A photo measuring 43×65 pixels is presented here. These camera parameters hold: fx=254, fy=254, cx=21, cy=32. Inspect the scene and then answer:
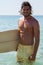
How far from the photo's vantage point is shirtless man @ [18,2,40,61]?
374 centimetres

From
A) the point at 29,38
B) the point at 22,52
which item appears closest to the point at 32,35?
the point at 29,38

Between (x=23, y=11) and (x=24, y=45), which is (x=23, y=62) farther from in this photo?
(x=23, y=11)

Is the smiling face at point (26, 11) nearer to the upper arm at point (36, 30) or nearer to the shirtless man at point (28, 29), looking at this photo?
the shirtless man at point (28, 29)

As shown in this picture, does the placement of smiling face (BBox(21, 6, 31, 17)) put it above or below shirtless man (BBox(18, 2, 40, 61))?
above

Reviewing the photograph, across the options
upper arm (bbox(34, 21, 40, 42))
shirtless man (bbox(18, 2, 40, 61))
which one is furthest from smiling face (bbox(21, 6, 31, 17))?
upper arm (bbox(34, 21, 40, 42))

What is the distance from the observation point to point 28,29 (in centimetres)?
381

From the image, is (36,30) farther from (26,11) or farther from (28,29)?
(26,11)

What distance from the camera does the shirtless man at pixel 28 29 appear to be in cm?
374

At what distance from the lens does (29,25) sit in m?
3.78

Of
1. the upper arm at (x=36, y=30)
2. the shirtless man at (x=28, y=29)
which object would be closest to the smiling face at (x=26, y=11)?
the shirtless man at (x=28, y=29)

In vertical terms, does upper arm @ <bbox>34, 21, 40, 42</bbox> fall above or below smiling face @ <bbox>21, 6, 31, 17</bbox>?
below

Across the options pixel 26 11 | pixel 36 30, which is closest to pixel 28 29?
pixel 36 30

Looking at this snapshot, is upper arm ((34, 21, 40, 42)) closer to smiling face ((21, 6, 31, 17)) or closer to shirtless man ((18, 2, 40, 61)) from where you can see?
shirtless man ((18, 2, 40, 61))

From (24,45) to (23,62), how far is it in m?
0.29
